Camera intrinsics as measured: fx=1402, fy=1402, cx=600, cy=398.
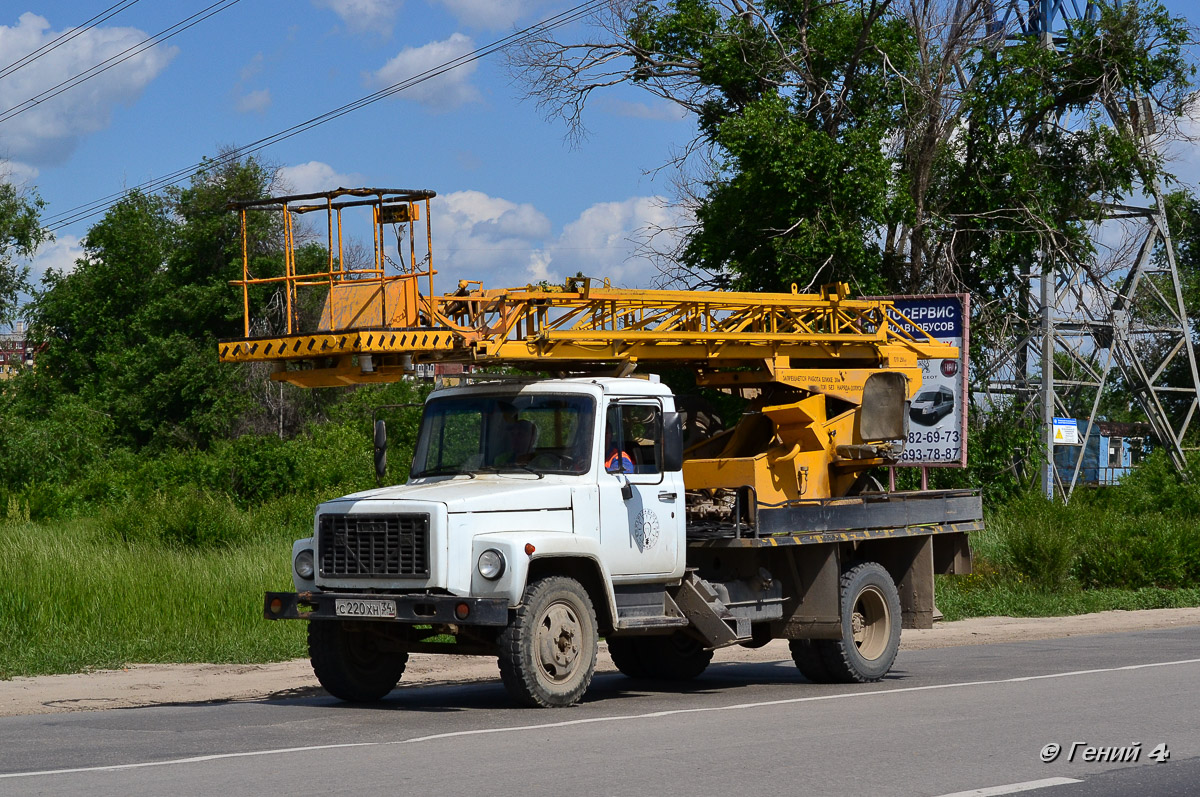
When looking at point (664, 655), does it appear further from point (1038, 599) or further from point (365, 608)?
point (1038, 599)

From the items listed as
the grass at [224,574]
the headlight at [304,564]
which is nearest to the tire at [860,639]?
the headlight at [304,564]

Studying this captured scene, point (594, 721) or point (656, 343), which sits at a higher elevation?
point (656, 343)

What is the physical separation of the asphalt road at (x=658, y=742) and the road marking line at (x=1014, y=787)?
2 cm

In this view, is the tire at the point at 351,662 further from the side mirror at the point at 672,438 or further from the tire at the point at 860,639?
the tire at the point at 860,639

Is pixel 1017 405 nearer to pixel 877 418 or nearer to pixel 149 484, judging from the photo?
pixel 877 418

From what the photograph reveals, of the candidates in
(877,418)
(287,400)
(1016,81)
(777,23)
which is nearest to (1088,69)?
(1016,81)

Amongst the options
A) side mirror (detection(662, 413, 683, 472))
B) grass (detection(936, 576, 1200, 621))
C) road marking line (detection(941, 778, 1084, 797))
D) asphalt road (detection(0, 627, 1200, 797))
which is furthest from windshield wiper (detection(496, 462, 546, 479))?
grass (detection(936, 576, 1200, 621))

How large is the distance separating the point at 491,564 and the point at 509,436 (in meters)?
1.54

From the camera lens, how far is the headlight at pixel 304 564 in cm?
1136

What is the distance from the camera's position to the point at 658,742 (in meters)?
9.11

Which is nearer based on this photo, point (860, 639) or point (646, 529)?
point (646, 529)

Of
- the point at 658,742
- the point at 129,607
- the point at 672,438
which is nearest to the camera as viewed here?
the point at 658,742

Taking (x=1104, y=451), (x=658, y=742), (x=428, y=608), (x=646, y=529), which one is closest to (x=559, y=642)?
(x=428, y=608)

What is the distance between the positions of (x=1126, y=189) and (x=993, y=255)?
3665mm
